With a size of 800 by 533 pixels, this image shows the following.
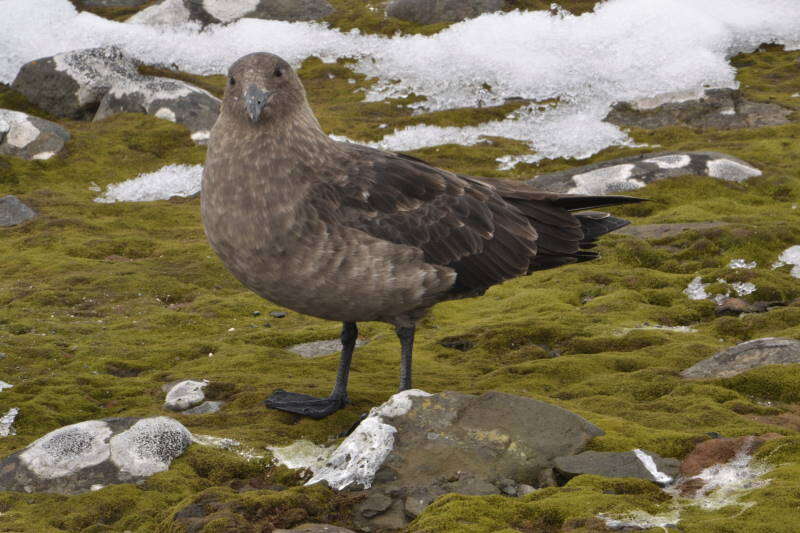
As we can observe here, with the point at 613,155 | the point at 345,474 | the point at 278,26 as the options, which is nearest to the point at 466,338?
the point at 345,474

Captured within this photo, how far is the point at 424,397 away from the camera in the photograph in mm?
6359

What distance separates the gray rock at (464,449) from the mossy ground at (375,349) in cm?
31

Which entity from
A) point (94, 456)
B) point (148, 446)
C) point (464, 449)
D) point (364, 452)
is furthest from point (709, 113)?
point (94, 456)

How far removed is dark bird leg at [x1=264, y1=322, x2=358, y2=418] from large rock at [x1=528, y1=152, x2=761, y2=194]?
7.79 metres

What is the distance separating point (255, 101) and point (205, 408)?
3083 millimetres

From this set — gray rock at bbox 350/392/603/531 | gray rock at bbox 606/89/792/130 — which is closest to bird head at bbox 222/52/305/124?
gray rock at bbox 350/392/603/531

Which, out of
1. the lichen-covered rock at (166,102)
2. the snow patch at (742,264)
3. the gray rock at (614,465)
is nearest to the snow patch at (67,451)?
the gray rock at (614,465)

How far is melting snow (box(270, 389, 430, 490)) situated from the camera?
568 centimetres

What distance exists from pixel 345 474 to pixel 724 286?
23.1ft

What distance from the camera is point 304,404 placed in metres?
7.72

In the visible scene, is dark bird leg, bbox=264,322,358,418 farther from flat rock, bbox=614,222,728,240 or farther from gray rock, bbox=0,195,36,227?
gray rock, bbox=0,195,36,227

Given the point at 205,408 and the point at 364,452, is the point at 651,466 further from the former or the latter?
the point at 205,408

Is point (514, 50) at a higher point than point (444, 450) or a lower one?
higher

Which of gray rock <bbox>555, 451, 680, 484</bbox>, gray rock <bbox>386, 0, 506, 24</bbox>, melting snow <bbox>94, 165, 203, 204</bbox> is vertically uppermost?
gray rock <bbox>386, 0, 506, 24</bbox>
